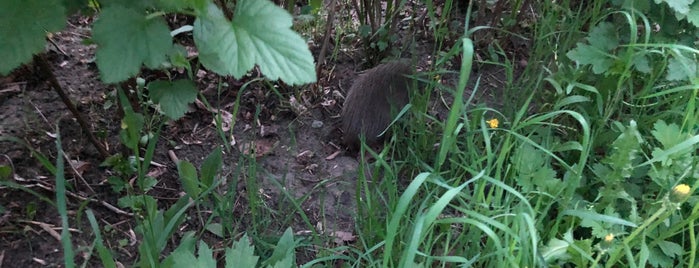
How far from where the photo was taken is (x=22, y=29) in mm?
1262

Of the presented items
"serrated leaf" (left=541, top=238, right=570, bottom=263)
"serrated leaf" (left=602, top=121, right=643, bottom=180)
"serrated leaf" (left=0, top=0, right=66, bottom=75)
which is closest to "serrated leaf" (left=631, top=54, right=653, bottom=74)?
"serrated leaf" (left=602, top=121, right=643, bottom=180)

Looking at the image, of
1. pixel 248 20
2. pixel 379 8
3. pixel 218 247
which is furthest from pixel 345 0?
pixel 248 20

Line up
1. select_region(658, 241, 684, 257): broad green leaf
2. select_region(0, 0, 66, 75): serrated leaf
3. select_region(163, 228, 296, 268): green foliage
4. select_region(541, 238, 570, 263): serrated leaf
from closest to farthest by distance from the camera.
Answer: select_region(0, 0, 66, 75): serrated leaf → select_region(163, 228, 296, 268): green foliage → select_region(541, 238, 570, 263): serrated leaf → select_region(658, 241, 684, 257): broad green leaf

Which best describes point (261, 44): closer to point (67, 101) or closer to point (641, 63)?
point (67, 101)

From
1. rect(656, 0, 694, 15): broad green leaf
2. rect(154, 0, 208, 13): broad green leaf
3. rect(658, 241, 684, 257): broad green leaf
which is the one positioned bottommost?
rect(658, 241, 684, 257): broad green leaf

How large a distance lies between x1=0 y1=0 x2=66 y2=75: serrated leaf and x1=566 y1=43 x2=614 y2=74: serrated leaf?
152 centimetres

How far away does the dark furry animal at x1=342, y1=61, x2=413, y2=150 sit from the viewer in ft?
7.45

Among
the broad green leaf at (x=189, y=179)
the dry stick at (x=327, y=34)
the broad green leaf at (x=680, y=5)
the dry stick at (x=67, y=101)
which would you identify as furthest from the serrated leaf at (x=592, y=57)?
the dry stick at (x=67, y=101)

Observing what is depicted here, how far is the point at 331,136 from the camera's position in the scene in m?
2.39

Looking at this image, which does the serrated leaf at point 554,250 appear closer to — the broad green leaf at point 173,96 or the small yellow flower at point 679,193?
the small yellow flower at point 679,193

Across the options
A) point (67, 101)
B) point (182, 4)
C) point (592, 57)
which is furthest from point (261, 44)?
point (592, 57)

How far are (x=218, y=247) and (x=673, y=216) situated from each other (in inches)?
53.0

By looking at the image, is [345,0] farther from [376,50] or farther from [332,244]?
[332,244]

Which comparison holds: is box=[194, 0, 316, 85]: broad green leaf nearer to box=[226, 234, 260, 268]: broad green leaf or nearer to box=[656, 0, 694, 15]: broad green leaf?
box=[226, 234, 260, 268]: broad green leaf
